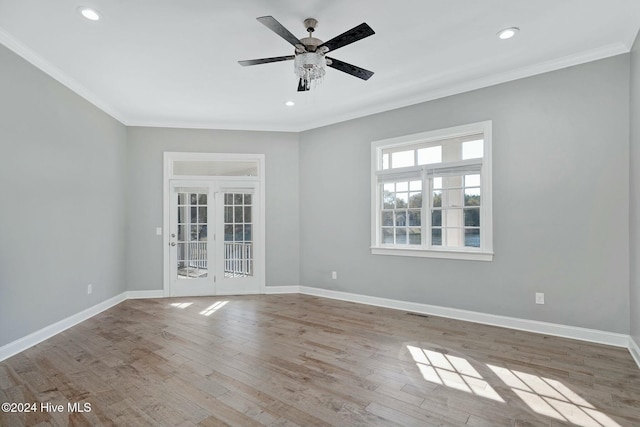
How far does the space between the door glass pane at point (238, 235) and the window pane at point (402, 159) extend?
2.53 meters

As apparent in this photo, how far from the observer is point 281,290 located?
5.71 metres

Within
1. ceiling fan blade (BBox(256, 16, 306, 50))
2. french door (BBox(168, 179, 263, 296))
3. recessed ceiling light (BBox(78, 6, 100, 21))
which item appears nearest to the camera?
ceiling fan blade (BBox(256, 16, 306, 50))

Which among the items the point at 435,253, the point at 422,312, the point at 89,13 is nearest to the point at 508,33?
the point at 435,253

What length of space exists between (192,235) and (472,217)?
4.38 metres

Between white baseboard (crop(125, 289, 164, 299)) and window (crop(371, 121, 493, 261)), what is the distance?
3.62m

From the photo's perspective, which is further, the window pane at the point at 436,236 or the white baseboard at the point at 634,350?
the window pane at the point at 436,236

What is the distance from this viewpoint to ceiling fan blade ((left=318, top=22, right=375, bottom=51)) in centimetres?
235

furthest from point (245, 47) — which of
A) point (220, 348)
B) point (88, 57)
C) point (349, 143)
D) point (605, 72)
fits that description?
point (605, 72)

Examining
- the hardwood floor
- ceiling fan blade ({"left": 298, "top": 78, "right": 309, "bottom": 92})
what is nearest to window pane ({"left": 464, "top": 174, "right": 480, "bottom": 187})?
the hardwood floor

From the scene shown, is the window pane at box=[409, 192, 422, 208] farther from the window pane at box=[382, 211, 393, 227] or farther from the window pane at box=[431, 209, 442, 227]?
the window pane at box=[382, 211, 393, 227]

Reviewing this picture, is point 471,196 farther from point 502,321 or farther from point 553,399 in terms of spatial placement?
point 553,399

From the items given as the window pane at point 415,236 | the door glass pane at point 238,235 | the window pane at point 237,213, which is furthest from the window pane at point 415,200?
the window pane at point 237,213

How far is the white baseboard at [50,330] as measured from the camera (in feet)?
9.99

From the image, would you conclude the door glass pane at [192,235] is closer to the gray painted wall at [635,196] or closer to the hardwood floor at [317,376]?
the hardwood floor at [317,376]
